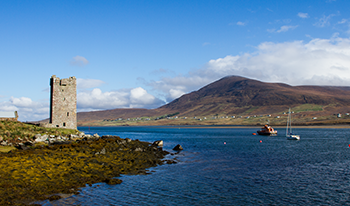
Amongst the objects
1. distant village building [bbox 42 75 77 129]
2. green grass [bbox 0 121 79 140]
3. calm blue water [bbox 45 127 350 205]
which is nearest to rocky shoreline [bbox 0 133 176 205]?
calm blue water [bbox 45 127 350 205]

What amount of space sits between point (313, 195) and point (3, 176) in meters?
22.7

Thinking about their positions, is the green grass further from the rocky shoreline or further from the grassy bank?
the grassy bank

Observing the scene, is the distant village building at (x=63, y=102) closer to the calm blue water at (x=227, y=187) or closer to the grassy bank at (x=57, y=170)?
the grassy bank at (x=57, y=170)

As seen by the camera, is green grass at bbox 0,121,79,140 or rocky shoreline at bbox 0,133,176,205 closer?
rocky shoreline at bbox 0,133,176,205

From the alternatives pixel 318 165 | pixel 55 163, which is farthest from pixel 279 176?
pixel 55 163

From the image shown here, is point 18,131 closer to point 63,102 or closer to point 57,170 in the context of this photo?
point 63,102

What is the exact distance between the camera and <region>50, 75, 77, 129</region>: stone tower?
5269cm

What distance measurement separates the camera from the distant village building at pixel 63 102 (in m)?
52.7

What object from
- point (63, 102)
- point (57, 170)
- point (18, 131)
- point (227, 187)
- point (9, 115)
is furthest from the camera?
point (63, 102)

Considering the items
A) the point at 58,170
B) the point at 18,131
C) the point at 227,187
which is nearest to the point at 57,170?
the point at 58,170

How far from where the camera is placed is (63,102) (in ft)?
175

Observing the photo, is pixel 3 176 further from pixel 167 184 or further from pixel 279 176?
pixel 279 176

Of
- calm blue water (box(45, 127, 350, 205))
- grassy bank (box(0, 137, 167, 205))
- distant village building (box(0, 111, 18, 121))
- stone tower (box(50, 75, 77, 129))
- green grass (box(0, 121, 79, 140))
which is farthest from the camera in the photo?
stone tower (box(50, 75, 77, 129))

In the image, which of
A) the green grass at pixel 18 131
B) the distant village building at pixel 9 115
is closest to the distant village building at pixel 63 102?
the green grass at pixel 18 131
